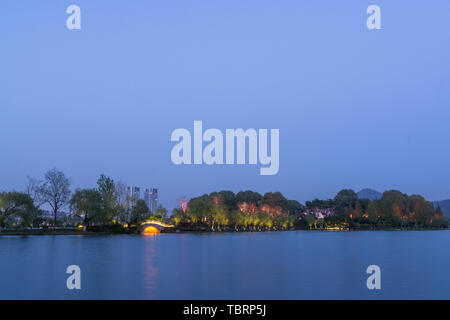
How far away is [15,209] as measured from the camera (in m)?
67.9

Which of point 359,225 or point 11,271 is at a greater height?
point 11,271

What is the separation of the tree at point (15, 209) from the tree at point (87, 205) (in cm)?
978

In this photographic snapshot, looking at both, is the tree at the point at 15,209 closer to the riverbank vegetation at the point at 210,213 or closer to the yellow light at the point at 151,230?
the riverbank vegetation at the point at 210,213

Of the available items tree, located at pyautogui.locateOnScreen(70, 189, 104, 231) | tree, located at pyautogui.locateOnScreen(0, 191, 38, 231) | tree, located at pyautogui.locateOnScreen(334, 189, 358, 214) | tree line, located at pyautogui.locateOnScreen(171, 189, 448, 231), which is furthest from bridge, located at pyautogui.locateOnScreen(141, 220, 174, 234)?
tree, located at pyautogui.locateOnScreen(334, 189, 358, 214)

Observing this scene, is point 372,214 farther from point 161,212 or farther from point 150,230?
point 150,230

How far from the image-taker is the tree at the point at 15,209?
67125 mm

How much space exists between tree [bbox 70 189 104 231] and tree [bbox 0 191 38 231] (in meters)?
9.78

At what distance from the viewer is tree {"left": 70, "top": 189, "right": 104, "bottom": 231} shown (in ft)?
254

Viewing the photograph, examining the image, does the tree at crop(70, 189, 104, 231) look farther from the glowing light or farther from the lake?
the lake

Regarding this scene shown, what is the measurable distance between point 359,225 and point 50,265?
14022 centimetres

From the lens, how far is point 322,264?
3775cm
